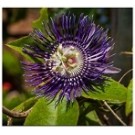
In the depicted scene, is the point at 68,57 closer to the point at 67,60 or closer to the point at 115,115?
the point at 67,60

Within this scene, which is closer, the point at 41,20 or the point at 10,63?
the point at 41,20

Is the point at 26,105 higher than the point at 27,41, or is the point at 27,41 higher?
the point at 27,41

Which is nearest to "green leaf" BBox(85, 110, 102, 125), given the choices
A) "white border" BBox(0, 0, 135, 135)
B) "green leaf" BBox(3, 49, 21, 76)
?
"white border" BBox(0, 0, 135, 135)

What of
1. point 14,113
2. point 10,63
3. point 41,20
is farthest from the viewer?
point 10,63

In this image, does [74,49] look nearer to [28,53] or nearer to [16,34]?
[28,53]

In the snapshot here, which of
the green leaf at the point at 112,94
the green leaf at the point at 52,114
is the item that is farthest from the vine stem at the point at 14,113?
the green leaf at the point at 112,94

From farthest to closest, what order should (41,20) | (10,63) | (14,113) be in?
(10,63), (41,20), (14,113)

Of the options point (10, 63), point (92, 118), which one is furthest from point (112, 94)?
point (10, 63)

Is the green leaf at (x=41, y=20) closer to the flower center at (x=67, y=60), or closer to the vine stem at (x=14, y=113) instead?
the flower center at (x=67, y=60)
